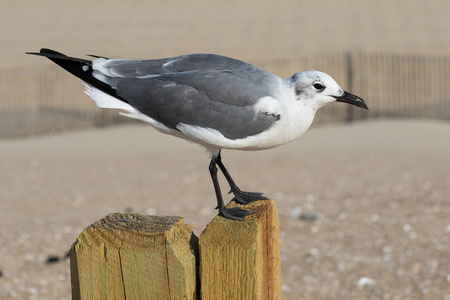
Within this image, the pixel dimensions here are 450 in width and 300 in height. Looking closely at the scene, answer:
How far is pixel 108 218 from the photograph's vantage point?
8.18ft

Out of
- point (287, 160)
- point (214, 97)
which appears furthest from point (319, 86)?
point (287, 160)

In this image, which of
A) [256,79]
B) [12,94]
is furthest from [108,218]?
[12,94]

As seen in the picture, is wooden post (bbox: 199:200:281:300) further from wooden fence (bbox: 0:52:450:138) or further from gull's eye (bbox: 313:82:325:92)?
wooden fence (bbox: 0:52:450:138)

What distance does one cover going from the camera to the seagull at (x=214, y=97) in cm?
298

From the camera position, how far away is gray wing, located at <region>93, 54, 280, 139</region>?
300 cm

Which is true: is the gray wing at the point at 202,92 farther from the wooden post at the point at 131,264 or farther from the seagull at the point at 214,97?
the wooden post at the point at 131,264

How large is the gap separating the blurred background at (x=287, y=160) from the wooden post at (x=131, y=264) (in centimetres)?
338

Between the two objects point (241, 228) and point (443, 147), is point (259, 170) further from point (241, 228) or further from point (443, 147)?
A: point (241, 228)

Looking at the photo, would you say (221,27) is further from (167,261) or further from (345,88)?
(167,261)

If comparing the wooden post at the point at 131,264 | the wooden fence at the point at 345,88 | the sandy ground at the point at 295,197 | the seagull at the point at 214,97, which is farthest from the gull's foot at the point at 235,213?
the wooden fence at the point at 345,88

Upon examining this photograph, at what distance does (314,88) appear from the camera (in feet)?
9.75

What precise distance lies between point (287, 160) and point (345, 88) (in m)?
4.49

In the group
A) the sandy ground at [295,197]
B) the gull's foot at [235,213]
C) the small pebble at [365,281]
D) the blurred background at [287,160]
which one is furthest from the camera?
the blurred background at [287,160]

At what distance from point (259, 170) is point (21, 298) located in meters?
5.05
